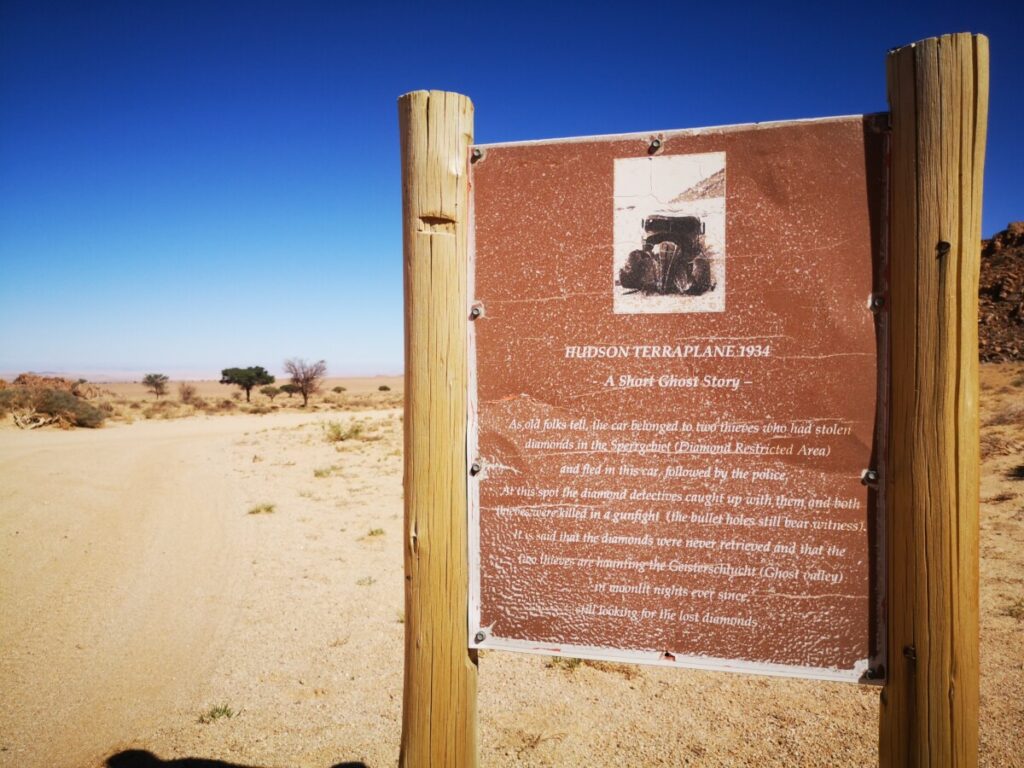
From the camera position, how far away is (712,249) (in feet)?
6.25

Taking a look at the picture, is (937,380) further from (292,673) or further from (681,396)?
(292,673)

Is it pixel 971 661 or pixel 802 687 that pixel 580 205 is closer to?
pixel 971 661

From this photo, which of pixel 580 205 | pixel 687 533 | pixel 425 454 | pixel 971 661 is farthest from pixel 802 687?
pixel 580 205

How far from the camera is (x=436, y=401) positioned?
81.0 inches

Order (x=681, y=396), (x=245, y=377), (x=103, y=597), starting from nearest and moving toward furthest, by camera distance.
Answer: (x=681, y=396)
(x=103, y=597)
(x=245, y=377)

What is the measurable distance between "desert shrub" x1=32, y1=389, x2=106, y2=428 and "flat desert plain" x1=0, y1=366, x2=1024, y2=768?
15.6 m

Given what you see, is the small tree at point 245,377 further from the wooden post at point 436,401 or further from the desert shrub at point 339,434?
the wooden post at point 436,401

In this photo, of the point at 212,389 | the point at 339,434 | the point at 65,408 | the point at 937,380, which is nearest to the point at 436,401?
the point at 937,380

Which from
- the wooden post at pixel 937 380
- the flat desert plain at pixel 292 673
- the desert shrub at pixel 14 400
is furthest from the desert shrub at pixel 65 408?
the wooden post at pixel 937 380

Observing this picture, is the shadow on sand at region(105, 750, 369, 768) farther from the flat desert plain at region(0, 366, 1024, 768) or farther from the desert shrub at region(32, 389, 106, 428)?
the desert shrub at region(32, 389, 106, 428)

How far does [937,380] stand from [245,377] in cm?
5587

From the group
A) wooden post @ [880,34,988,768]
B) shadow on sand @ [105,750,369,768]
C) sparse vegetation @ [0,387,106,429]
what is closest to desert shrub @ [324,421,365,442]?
sparse vegetation @ [0,387,106,429]

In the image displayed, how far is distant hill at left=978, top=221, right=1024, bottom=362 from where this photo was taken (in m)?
31.9

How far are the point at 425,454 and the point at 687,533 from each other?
923 mm
